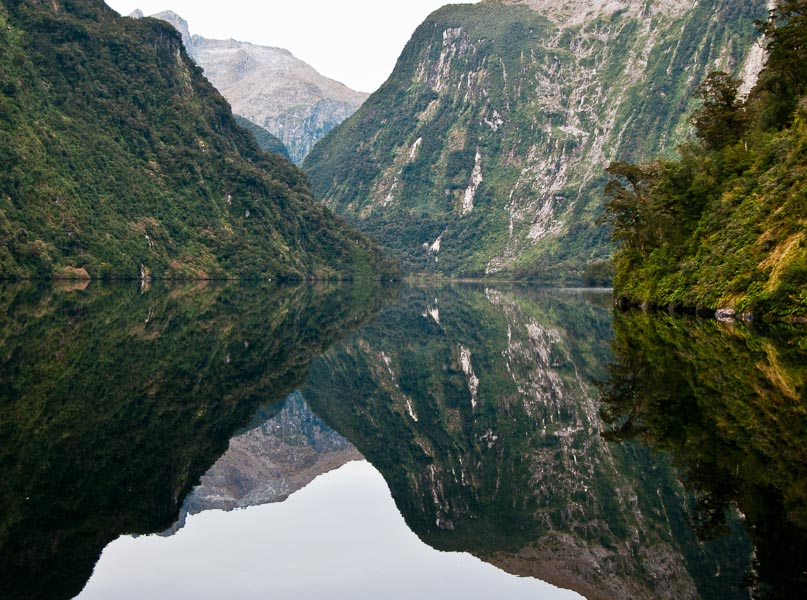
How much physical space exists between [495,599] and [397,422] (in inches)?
675

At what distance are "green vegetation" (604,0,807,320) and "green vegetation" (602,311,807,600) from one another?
8.90m

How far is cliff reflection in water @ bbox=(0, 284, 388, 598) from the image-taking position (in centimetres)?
1459

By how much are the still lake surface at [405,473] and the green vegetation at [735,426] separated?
3.1 inches

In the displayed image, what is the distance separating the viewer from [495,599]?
12875 millimetres

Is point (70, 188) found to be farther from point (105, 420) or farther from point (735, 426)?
point (735, 426)

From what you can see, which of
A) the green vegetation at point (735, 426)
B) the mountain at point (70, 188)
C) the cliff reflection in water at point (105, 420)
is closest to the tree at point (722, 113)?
the green vegetation at point (735, 426)

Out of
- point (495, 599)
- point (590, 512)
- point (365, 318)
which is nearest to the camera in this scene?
point (495, 599)

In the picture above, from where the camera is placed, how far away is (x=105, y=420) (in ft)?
79.6

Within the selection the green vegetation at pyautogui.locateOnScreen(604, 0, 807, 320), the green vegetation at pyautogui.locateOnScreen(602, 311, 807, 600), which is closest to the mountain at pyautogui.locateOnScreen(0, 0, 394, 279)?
the green vegetation at pyautogui.locateOnScreen(604, 0, 807, 320)

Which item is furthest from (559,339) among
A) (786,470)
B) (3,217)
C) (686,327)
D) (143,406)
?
(3,217)

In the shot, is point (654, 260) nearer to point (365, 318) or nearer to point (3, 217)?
point (365, 318)

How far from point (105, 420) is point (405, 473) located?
9.50 meters

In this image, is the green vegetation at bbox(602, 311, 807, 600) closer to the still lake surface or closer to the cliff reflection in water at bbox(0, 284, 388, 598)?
the still lake surface

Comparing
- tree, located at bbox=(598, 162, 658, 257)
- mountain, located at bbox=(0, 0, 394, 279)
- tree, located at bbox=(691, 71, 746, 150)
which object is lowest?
mountain, located at bbox=(0, 0, 394, 279)
